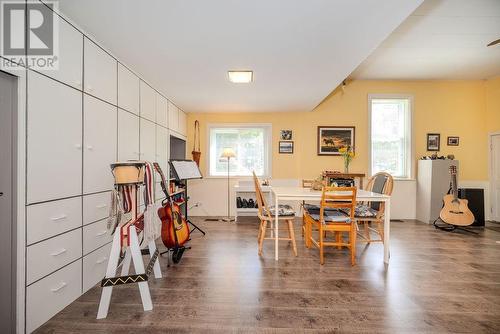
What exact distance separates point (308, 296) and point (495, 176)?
18.1 ft

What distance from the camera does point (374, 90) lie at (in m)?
5.21

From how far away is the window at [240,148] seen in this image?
5523mm

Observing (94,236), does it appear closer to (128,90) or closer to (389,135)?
(128,90)

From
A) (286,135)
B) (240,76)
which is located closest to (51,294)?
(240,76)

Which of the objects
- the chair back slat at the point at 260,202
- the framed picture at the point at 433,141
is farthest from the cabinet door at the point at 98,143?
the framed picture at the point at 433,141

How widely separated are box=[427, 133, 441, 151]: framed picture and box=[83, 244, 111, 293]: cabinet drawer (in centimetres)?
626

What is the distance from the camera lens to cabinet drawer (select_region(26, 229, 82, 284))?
5.17ft

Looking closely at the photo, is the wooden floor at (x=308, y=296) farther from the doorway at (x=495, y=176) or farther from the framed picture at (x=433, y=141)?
the framed picture at (x=433, y=141)

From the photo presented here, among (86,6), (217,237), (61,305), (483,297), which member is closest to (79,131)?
(86,6)

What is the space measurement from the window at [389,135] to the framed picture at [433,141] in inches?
18.0

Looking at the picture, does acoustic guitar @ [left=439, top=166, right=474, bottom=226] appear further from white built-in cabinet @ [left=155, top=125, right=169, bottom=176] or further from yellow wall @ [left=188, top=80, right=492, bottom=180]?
white built-in cabinet @ [left=155, top=125, right=169, bottom=176]

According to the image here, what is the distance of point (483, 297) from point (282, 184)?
3.72m

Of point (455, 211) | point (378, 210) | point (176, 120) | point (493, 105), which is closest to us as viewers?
point (378, 210)

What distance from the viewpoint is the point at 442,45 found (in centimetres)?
356
